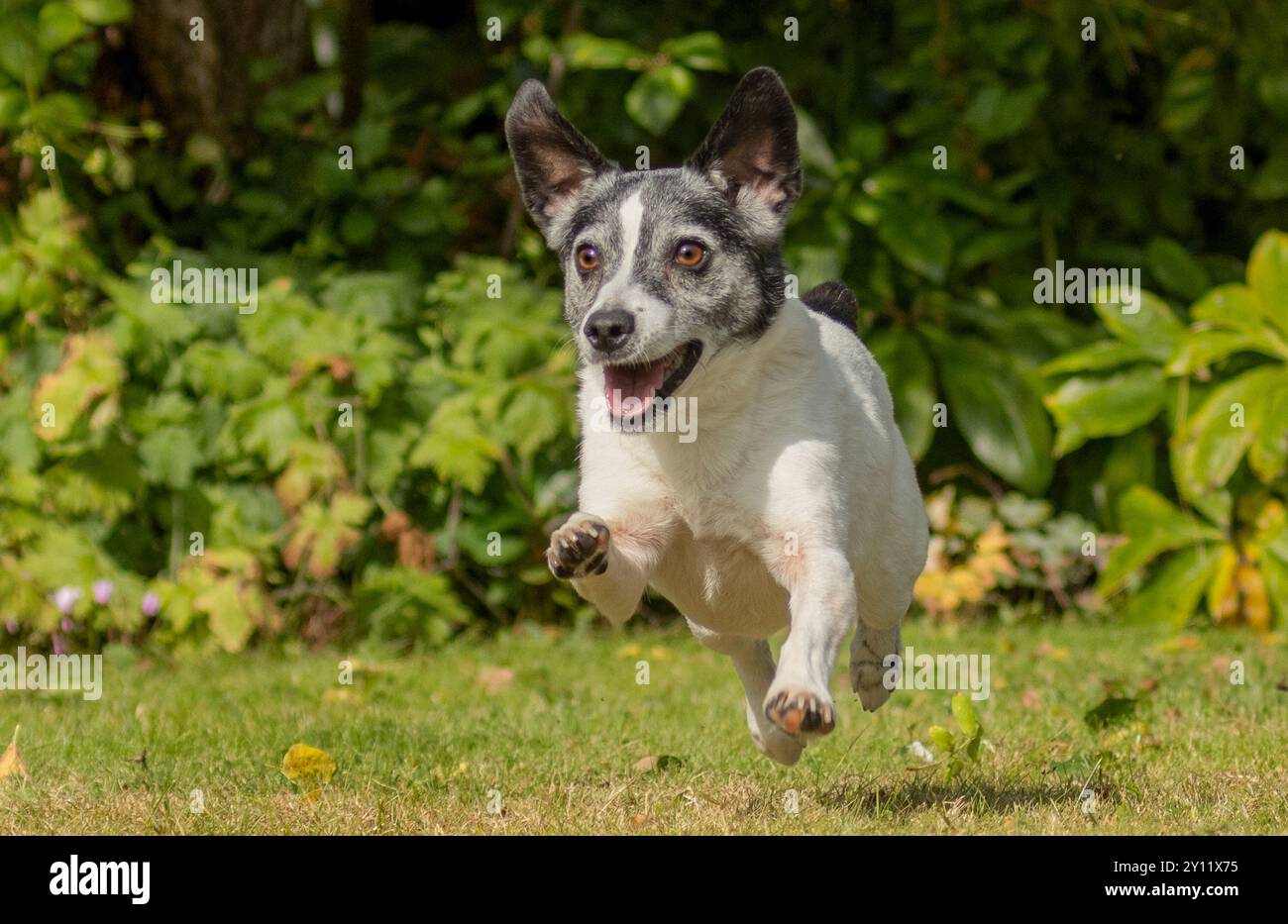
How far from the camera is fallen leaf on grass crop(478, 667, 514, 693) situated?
242 inches

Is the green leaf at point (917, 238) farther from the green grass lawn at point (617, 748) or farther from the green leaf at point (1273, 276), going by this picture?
the green grass lawn at point (617, 748)

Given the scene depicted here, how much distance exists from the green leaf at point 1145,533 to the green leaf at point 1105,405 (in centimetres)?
33

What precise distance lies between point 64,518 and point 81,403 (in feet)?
1.76

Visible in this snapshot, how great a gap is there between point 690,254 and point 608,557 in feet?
2.50

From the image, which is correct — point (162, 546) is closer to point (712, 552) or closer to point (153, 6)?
point (153, 6)

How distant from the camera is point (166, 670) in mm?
6582

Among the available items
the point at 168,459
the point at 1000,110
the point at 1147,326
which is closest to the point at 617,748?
the point at 168,459

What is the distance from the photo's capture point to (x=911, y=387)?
7742 mm

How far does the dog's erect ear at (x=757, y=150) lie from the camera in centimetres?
406

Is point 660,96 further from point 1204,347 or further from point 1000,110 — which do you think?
point 1204,347

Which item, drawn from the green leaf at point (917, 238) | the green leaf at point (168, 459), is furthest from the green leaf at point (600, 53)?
the green leaf at point (168, 459)

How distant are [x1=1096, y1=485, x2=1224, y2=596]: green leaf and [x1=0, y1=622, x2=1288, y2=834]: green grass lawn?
464mm

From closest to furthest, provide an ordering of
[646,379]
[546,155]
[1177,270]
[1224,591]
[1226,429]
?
1. [646,379]
2. [546,155]
3. [1226,429]
4. [1224,591]
5. [1177,270]

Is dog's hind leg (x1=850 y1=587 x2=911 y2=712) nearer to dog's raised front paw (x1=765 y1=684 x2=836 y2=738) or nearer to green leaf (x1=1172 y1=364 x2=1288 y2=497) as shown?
dog's raised front paw (x1=765 y1=684 x2=836 y2=738)
